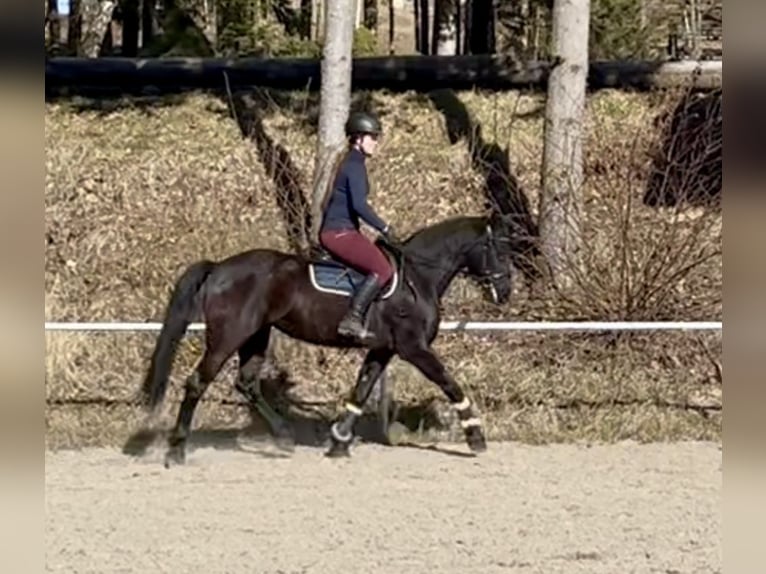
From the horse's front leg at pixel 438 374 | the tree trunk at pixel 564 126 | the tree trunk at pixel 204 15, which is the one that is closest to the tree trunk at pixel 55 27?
the tree trunk at pixel 204 15

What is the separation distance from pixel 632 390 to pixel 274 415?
2880mm

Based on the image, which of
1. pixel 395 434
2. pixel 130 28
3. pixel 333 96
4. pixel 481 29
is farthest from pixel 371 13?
pixel 395 434

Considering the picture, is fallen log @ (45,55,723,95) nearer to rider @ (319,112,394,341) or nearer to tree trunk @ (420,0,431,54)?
rider @ (319,112,394,341)

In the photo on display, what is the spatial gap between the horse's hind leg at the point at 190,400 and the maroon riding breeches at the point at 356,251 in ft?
3.43

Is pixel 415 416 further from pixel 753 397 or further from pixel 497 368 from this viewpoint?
pixel 753 397

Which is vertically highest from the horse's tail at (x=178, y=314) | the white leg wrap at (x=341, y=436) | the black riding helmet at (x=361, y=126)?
the black riding helmet at (x=361, y=126)

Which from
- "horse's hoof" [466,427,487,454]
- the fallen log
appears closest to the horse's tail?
"horse's hoof" [466,427,487,454]

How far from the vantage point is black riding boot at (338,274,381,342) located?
28.2 ft

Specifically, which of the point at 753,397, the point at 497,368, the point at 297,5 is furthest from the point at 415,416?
the point at 297,5

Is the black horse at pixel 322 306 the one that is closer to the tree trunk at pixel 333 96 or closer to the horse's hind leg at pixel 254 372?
the horse's hind leg at pixel 254 372

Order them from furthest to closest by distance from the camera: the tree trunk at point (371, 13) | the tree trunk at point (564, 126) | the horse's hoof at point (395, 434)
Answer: the tree trunk at point (371, 13), the tree trunk at point (564, 126), the horse's hoof at point (395, 434)

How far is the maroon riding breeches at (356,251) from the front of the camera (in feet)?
27.9

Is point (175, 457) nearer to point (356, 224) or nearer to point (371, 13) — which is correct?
point (356, 224)

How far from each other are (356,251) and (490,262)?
1.03 m
